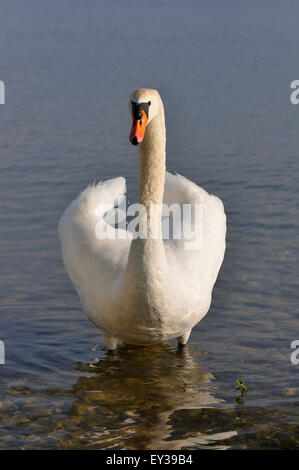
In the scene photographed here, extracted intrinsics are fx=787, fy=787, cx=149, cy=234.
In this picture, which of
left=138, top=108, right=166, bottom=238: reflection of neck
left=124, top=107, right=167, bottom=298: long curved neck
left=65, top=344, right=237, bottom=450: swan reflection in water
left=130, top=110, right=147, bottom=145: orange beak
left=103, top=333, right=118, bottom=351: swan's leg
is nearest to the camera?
left=65, top=344, right=237, bottom=450: swan reflection in water

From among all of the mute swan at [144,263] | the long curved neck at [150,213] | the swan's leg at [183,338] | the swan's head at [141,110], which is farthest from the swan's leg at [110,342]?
the swan's head at [141,110]

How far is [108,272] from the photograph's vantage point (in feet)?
18.6

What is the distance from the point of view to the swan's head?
4.88 m

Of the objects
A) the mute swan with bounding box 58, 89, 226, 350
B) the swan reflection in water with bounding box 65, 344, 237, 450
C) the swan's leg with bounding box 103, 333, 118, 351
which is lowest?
the swan reflection in water with bounding box 65, 344, 237, 450

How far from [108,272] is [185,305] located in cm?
63

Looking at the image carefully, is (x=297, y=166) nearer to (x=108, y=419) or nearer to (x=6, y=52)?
(x=108, y=419)

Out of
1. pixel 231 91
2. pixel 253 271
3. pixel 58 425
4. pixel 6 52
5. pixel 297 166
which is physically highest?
pixel 6 52

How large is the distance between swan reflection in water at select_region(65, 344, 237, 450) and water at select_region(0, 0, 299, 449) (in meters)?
0.01

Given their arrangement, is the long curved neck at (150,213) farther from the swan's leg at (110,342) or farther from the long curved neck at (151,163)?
the swan's leg at (110,342)

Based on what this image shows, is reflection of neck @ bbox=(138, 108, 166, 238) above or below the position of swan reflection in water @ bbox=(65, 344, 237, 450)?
above

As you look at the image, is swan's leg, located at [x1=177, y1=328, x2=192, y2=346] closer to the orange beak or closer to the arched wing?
the arched wing

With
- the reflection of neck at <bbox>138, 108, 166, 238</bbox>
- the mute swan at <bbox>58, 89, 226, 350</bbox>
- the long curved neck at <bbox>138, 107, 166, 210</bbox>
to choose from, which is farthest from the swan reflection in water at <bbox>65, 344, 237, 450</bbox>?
the long curved neck at <bbox>138, 107, 166, 210</bbox>

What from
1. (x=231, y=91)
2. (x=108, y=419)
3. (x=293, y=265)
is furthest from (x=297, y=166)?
(x=108, y=419)

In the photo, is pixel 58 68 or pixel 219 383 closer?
pixel 219 383
